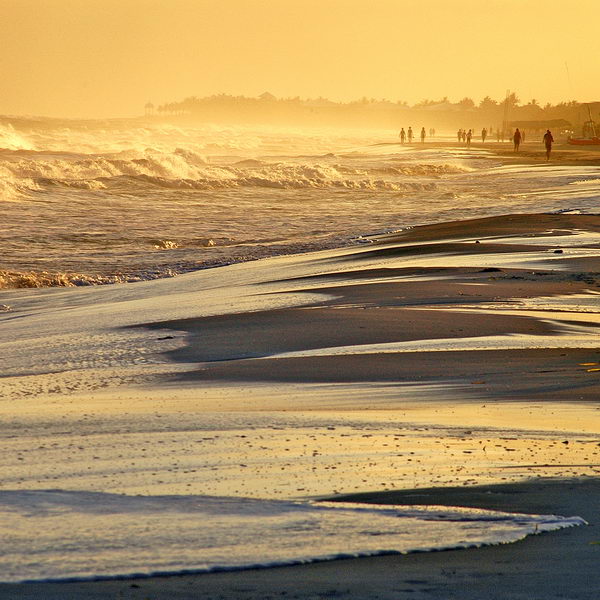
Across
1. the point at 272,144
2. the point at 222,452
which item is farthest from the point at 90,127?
the point at 222,452

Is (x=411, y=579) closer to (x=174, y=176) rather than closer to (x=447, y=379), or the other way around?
(x=447, y=379)

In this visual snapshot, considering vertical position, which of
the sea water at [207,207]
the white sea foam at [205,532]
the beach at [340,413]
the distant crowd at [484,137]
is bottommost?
the sea water at [207,207]

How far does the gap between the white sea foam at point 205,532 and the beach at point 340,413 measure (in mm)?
56

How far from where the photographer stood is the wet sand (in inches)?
95.6

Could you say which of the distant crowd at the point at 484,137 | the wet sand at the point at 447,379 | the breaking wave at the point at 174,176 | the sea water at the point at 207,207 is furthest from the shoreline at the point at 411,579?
the distant crowd at the point at 484,137

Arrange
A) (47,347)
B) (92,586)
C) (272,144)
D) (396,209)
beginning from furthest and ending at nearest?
(272,144) < (396,209) < (47,347) < (92,586)

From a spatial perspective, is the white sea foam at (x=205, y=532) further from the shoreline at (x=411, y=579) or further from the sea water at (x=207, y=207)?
the sea water at (x=207, y=207)

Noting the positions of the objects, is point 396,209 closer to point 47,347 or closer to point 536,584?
point 47,347

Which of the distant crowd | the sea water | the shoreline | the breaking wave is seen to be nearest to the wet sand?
the shoreline

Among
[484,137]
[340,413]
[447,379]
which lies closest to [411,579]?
[340,413]

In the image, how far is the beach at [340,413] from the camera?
2.52m

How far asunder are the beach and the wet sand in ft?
0.04

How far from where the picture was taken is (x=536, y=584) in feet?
7.88

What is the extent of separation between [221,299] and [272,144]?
64917 mm
